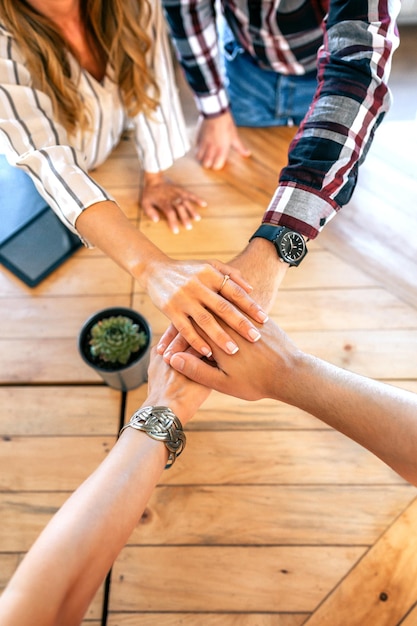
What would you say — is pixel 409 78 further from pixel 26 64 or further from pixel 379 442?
pixel 379 442

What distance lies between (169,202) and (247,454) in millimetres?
818

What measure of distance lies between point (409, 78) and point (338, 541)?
1.73m

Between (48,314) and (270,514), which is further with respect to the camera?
(48,314)

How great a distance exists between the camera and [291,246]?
3.62ft

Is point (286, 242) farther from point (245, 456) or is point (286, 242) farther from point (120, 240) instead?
point (245, 456)

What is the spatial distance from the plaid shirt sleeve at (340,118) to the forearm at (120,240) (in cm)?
29

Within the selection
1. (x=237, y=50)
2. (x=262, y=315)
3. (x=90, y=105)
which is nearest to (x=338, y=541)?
(x=262, y=315)

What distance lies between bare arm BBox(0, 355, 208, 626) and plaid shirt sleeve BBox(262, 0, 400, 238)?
58 centimetres

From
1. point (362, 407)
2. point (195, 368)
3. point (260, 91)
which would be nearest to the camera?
point (362, 407)

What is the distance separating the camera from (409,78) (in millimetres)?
1956

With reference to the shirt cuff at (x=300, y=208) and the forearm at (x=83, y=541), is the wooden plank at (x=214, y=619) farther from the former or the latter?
the shirt cuff at (x=300, y=208)

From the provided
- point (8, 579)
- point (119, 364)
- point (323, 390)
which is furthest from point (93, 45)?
point (8, 579)

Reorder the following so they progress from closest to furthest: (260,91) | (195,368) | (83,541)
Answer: (83,541), (195,368), (260,91)

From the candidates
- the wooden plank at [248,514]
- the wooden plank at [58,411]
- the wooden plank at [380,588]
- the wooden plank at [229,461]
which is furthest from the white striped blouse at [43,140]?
the wooden plank at [380,588]
